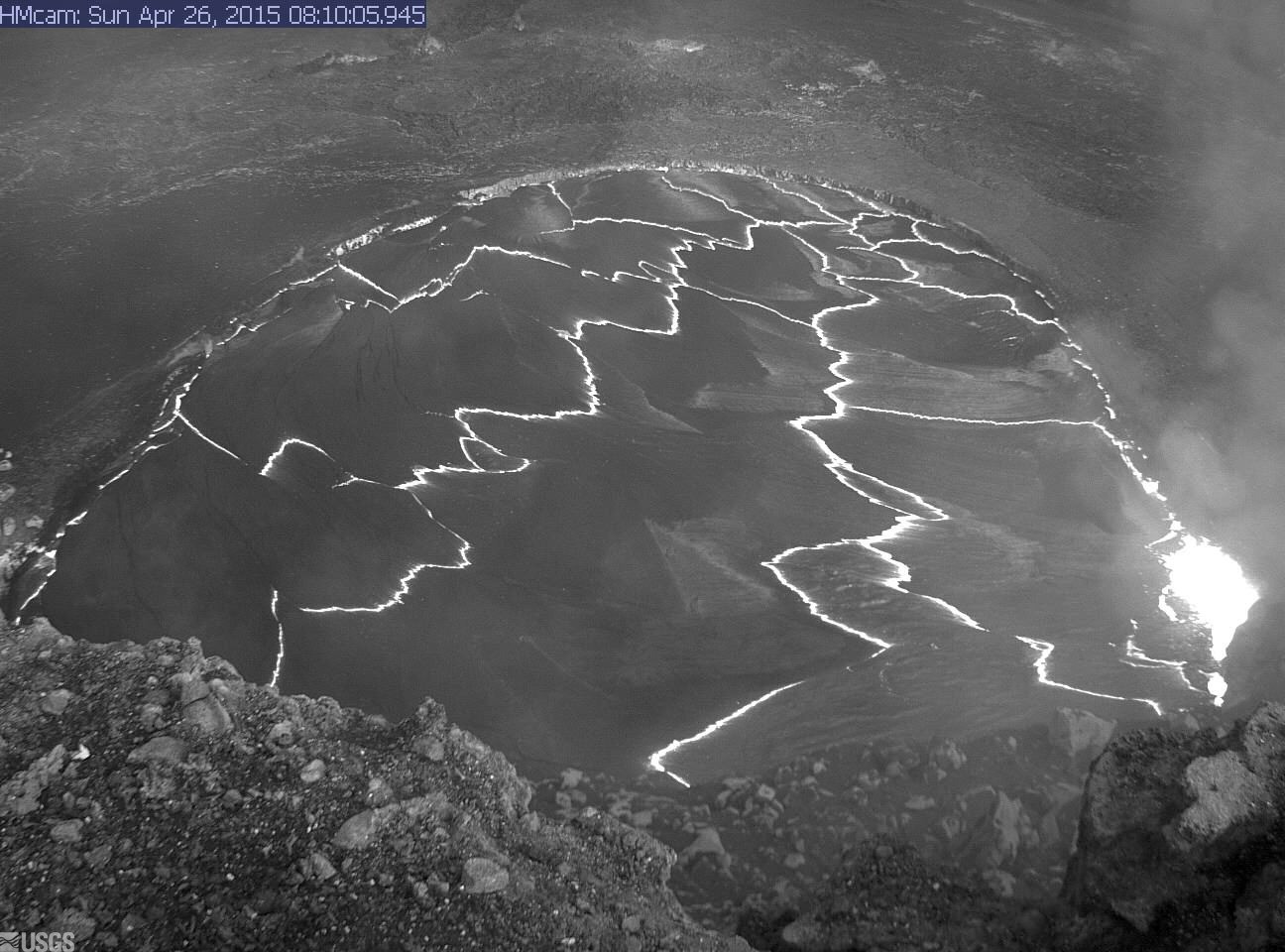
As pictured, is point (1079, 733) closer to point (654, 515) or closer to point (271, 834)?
point (654, 515)

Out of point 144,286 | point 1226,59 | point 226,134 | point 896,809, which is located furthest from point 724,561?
point 1226,59

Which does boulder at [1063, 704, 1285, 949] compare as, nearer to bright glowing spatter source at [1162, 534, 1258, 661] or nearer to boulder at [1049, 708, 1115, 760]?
boulder at [1049, 708, 1115, 760]

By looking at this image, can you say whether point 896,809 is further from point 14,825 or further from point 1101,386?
point 1101,386

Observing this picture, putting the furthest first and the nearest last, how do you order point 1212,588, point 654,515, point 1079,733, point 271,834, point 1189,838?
1. point 654,515
2. point 1212,588
3. point 1079,733
4. point 271,834
5. point 1189,838

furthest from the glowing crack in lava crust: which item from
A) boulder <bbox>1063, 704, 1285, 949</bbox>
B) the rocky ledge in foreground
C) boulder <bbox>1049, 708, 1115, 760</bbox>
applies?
boulder <bbox>1063, 704, 1285, 949</bbox>

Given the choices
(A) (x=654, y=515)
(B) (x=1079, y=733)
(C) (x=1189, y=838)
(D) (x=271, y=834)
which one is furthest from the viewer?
(A) (x=654, y=515)

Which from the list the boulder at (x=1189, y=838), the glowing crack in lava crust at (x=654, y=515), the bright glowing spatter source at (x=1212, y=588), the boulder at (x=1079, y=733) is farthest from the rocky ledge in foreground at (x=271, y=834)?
the bright glowing spatter source at (x=1212, y=588)

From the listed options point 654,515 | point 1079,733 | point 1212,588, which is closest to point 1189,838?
point 1079,733
